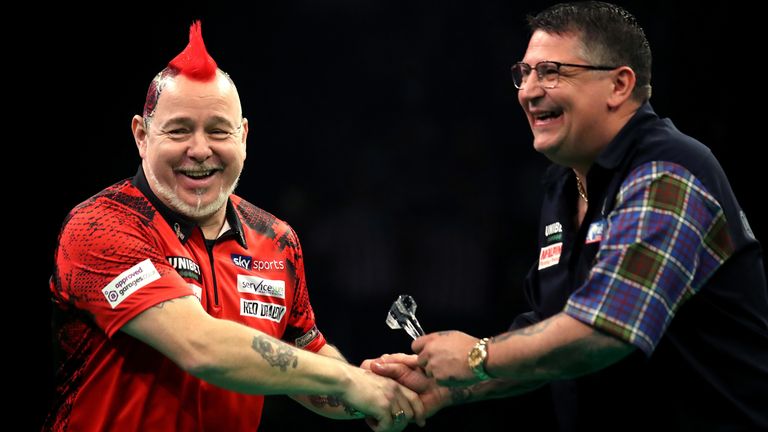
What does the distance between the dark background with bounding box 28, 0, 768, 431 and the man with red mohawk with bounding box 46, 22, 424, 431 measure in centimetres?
172

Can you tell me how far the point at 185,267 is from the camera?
253 centimetres

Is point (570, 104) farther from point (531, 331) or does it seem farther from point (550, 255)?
point (531, 331)

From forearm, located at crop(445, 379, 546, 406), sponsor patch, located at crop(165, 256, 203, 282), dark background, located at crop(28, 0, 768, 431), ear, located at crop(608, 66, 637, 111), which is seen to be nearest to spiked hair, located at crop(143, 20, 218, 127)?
sponsor patch, located at crop(165, 256, 203, 282)

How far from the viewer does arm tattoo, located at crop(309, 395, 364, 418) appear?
293 cm

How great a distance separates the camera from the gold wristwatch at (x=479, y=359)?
2336 millimetres

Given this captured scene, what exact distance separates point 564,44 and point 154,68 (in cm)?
267

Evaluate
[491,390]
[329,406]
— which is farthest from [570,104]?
[329,406]

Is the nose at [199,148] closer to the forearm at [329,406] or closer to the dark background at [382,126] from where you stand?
the forearm at [329,406]

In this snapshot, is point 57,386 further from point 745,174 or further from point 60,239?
point 745,174

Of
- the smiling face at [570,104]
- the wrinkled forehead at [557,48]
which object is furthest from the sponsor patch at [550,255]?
the wrinkled forehead at [557,48]

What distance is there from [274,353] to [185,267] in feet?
1.16

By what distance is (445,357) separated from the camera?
8.16 feet

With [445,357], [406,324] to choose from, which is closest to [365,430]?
[406,324]

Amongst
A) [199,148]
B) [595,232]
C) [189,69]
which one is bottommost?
[595,232]
